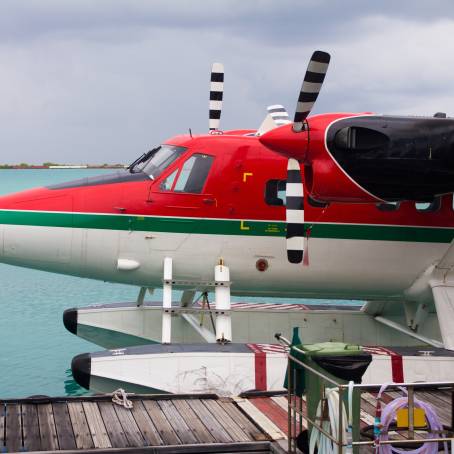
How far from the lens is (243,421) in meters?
9.55

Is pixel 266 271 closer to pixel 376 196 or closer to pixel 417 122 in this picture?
pixel 376 196

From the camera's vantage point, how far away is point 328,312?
15312 millimetres

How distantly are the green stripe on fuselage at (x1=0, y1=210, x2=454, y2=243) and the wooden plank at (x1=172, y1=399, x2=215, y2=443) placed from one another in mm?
3321

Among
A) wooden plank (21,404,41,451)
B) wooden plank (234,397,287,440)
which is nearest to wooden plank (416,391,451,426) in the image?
wooden plank (234,397,287,440)

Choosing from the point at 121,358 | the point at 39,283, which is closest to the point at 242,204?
the point at 121,358

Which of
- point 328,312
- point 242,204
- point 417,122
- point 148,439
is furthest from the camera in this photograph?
point 328,312

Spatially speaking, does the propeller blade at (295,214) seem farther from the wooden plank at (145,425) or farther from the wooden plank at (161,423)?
the wooden plank at (145,425)

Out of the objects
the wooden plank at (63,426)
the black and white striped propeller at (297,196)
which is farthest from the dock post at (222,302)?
the wooden plank at (63,426)

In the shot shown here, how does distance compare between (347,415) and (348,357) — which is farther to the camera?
(348,357)

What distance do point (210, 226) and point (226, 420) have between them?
391cm

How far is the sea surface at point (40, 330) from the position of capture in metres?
16.3

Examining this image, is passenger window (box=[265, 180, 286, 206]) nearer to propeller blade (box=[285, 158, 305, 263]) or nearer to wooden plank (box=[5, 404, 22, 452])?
propeller blade (box=[285, 158, 305, 263])

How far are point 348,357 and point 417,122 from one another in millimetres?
3988

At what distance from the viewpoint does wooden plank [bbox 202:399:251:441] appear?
9.01m
